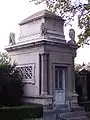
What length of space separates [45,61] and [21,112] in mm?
4045

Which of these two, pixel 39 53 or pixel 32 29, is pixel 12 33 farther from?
pixel 39 53

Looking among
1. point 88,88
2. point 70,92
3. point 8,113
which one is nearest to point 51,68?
point 70,92

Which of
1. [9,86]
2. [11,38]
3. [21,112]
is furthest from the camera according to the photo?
[11,38]

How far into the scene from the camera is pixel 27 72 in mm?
20969

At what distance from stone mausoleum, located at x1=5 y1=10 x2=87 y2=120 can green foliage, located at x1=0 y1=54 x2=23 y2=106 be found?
0.72 meters

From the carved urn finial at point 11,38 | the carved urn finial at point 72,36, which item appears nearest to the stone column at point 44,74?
the carved urn finial at point 72,36

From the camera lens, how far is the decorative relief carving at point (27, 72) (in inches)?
799

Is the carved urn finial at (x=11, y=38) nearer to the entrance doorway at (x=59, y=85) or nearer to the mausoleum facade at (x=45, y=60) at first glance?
the mausoleum facade at (x=45, y=60)

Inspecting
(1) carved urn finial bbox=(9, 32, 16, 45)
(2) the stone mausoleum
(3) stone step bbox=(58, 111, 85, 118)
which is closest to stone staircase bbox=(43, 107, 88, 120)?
(3) stone step bbox=(58, 111, 85, 118)

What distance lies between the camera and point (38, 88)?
1972cm

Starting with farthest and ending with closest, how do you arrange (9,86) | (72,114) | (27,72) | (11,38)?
(11,38) → (27,72) → (72,114) → (9,86)

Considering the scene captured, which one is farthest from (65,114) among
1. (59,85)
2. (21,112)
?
(21,112)

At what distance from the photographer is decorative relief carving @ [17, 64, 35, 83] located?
20288mm

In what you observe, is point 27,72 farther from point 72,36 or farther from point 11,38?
point 72,36
